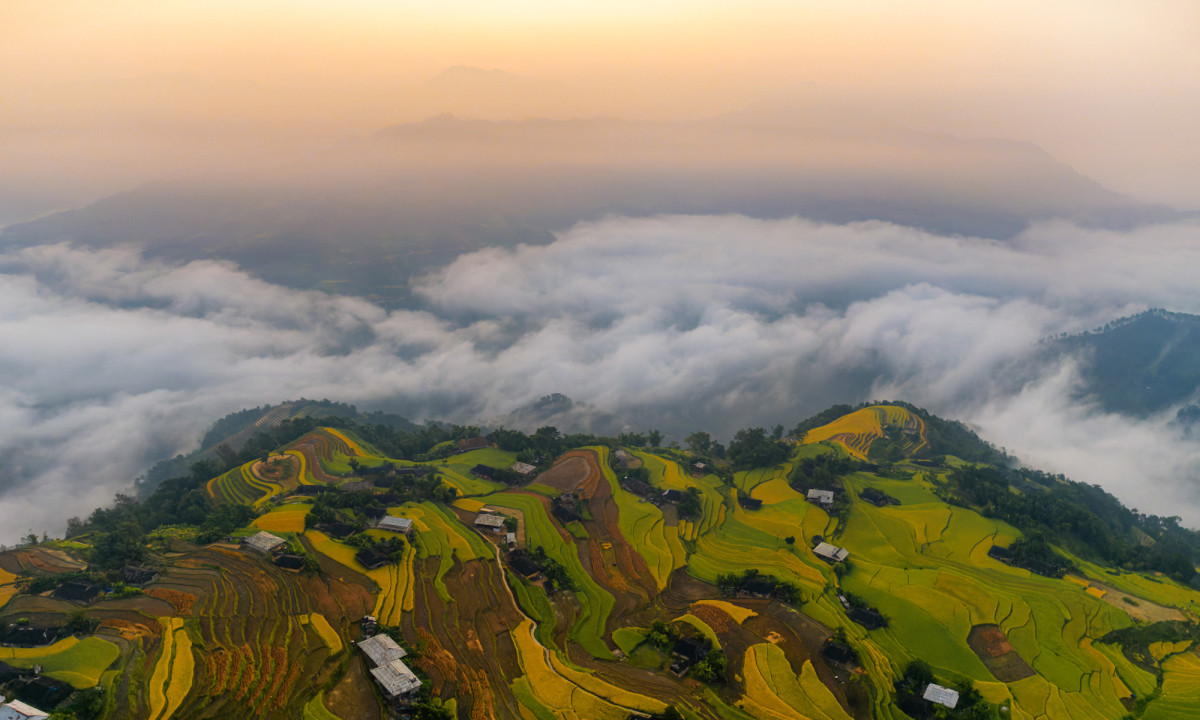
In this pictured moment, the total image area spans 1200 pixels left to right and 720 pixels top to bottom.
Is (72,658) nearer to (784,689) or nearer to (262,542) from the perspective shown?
(262,542)

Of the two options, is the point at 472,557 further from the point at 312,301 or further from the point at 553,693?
the point at 312,301

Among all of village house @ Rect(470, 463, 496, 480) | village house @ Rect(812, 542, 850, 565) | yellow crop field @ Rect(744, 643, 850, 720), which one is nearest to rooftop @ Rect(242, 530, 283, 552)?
village house @ Rect(470, 463, 496, 480)

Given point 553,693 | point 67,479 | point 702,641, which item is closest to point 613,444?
point 702,641

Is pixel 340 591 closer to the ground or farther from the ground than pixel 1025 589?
farther from the ground

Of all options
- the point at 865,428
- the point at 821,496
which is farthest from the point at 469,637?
the point at 865,428

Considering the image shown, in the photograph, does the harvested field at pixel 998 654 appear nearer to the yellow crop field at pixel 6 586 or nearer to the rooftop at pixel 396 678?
the rooftop at pixel 396 678

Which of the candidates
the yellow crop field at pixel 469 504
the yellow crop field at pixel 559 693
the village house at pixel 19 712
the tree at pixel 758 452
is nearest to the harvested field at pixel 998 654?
the yellow crop field at pixel 559 693
